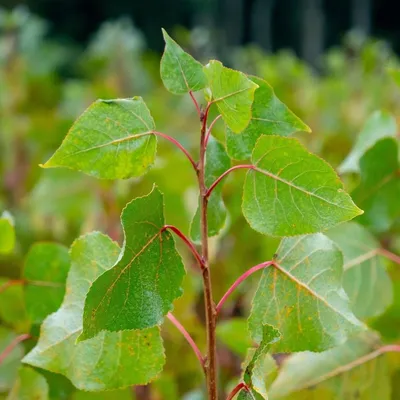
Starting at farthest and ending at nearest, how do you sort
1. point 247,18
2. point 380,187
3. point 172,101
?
1. point 247,18
2. point 172,101
3. point 380,187

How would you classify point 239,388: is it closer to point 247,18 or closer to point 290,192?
point 290,192

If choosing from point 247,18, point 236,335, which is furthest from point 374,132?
point 247,18

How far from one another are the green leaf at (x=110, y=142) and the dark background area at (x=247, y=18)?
2948 mm

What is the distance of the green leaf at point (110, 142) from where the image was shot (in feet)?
1.32

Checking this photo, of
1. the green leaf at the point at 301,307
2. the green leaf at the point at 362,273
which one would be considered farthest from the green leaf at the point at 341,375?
the green leaf at the point at 301,307

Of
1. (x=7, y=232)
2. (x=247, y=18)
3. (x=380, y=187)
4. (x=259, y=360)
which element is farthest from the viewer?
(x=247, y=18)

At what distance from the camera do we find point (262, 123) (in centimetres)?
44

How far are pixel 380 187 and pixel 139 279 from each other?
33 centimetres

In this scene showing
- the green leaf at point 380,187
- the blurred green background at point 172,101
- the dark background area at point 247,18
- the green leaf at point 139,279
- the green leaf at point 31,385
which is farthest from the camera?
the dark background area at point 247,18

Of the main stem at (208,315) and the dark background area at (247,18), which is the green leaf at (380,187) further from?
the dark background area at (247,18)

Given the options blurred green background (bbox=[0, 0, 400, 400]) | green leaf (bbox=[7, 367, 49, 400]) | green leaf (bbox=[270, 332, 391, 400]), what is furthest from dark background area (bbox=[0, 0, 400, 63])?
green leaf (bbox=[7, 367, 49, 400])

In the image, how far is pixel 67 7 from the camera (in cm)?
360

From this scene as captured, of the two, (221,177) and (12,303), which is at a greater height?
(221,177)

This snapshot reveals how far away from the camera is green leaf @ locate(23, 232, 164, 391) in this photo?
0.44 m
